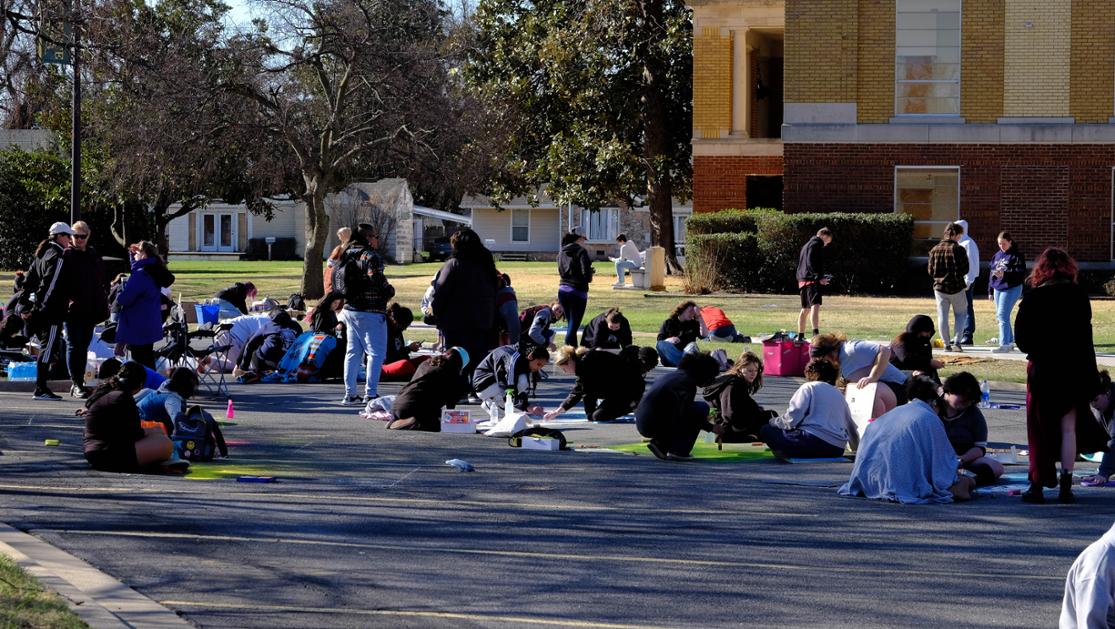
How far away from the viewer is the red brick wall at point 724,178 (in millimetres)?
41031

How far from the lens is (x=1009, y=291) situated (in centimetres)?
2233

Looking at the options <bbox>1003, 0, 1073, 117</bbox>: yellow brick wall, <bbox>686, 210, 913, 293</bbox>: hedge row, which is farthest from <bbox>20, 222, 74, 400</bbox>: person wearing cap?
<bbox>1003, 0, 1073, 117</bbox>: yellow brick wall

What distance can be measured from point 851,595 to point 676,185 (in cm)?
4014

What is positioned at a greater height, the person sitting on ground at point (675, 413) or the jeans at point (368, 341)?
the jeans at point (368, 341)

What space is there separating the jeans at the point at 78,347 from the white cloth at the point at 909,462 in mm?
8893

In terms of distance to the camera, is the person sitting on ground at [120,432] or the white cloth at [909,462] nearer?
the white cloth at [909,462]

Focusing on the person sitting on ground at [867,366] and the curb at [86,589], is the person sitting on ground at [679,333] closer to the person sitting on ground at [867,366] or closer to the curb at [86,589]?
the person sitting on ground at [867,366]

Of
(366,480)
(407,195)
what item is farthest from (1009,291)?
(407,195)

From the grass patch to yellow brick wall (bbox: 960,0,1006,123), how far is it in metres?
30.8

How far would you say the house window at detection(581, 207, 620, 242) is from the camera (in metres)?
78.1

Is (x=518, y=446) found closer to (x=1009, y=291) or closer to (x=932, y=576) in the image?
(x=932, y=576)

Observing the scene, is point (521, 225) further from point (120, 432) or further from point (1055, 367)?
point (1055, 367)

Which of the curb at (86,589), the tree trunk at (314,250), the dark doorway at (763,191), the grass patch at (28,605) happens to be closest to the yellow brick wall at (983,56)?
the dark doorway at (763,191)

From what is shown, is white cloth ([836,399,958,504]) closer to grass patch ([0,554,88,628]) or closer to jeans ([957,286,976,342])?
grass patch ([0,554,88,628])
